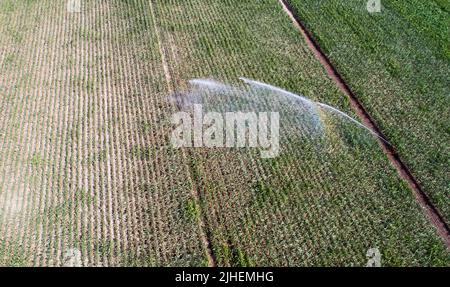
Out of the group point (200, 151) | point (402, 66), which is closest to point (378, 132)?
point (402, 66)

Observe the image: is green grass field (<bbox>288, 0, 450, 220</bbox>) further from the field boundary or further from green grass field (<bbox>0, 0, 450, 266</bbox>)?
the field boundary

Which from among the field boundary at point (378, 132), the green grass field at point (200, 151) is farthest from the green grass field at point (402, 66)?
the field boundary at point (378, 132)

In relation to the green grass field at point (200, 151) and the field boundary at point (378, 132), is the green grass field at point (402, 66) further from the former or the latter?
the field boundary at point (378, 132)

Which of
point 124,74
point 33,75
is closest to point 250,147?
point 124,74

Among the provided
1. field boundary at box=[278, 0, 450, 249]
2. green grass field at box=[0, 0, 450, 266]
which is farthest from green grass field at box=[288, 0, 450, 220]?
field boundary at box=[278, 0, 450, 249]

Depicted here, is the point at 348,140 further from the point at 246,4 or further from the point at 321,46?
the point at 246,4

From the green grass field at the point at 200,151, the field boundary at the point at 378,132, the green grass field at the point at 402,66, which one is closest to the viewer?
the green grass field at the point at 200,151

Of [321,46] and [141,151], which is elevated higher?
[321,46]
